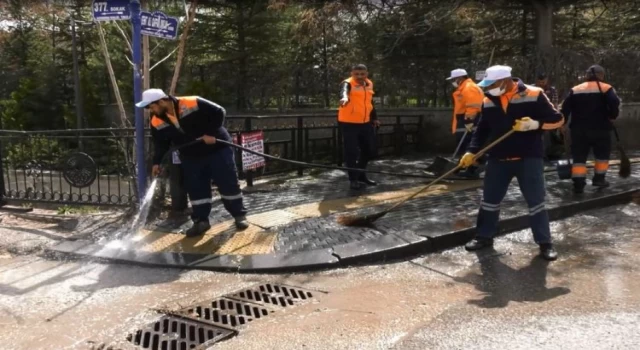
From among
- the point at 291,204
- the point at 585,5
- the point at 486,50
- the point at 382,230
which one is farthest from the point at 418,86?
the point at 382,230

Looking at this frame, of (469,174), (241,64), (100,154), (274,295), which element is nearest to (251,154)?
(100,154)

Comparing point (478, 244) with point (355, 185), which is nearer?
point (478, 244)

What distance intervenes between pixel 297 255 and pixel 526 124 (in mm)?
2196

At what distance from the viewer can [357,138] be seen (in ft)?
26.0

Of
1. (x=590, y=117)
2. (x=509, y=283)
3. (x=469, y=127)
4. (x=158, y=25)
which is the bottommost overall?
(x=509, y=283)

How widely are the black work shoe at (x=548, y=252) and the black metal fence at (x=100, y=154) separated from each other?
13.5 ft

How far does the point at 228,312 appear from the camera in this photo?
13.3ft

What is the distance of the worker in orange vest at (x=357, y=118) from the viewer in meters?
7.73

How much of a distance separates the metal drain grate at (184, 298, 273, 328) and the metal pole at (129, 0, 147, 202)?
263cm

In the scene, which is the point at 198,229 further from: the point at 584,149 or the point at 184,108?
the point at 584,149

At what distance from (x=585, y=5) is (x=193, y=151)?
12.0 m

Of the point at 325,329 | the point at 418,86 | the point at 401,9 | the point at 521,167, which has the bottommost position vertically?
the point at 325,329

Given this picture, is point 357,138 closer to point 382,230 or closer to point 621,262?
point 382,230

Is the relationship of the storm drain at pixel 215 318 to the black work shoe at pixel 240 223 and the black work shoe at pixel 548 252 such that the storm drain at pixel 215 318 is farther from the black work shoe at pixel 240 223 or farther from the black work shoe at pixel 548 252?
the black work shoe at pixel 548 252
